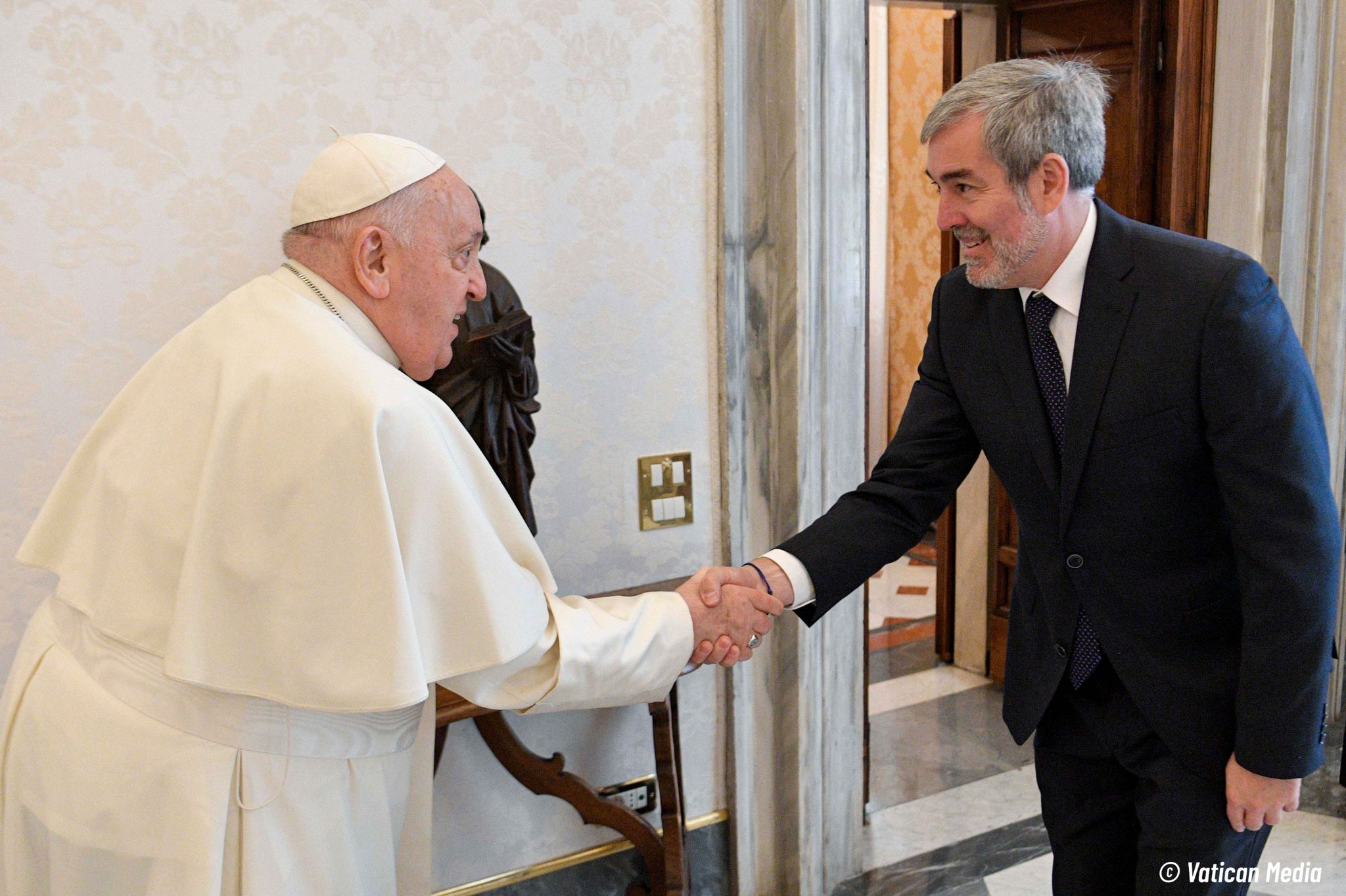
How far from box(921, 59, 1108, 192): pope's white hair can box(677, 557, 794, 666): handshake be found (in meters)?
0.94

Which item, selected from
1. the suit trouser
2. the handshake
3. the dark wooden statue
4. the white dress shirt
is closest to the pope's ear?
the dark wooden statue

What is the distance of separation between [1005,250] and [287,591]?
1319 millimetres

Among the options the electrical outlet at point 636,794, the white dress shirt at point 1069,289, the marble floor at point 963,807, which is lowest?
the marble floor at point 963,807

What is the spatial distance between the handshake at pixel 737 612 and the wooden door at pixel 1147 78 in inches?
80.9

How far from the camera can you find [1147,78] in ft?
13.5

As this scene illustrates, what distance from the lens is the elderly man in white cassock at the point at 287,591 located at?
5.59 feet

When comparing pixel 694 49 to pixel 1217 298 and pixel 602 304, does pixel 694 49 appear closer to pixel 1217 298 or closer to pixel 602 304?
pixel 602 304

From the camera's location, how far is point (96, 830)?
69.5 inches

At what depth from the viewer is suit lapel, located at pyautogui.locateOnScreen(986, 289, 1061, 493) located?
1.96 m

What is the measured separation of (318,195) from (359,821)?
106cm

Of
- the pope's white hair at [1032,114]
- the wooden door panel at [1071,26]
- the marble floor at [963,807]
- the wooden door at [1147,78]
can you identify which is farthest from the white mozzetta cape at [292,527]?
the wooden door panel at [1071,26]

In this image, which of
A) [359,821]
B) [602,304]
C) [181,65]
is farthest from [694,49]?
[359,821]

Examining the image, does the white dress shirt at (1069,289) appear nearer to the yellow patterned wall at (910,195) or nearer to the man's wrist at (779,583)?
the man's wrist at (779,583)

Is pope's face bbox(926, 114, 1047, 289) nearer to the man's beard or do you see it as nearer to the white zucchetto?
the man's beard
